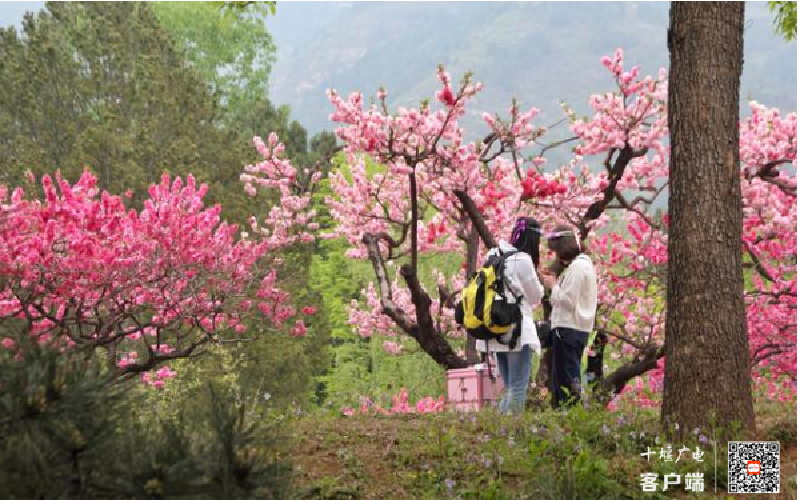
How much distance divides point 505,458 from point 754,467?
1.51 metres

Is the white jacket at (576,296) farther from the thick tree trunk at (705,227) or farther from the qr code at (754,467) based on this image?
the qr code at (754,467)

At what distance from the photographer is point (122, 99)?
83.4 ft

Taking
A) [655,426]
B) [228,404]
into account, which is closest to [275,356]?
[655,426]

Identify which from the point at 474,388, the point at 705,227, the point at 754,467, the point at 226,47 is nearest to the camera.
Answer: the point at 754,467

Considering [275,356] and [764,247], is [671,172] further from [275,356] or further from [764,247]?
[275,356]

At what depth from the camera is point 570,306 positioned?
8.40m

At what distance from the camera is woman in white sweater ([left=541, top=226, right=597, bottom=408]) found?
8344 millimetres

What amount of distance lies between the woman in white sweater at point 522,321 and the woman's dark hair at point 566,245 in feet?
0.53

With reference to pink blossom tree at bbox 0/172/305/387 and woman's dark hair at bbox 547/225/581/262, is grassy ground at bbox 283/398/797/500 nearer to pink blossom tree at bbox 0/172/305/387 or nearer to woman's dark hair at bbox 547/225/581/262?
woman's dark hair at bbox 547/225/581/262

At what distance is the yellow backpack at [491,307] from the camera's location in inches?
321

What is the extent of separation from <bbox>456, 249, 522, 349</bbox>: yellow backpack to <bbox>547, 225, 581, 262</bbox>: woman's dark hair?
44 cm

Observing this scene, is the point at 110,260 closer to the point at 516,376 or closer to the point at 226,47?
the point at 516,376

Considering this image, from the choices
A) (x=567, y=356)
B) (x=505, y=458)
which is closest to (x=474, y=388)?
(x=567, y=356)

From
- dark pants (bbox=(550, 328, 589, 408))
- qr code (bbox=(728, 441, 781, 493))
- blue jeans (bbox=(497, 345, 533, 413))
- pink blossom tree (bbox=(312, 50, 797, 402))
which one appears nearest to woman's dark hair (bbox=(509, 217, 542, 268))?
dark pants (bbox=(550, 328, 589, 408))
